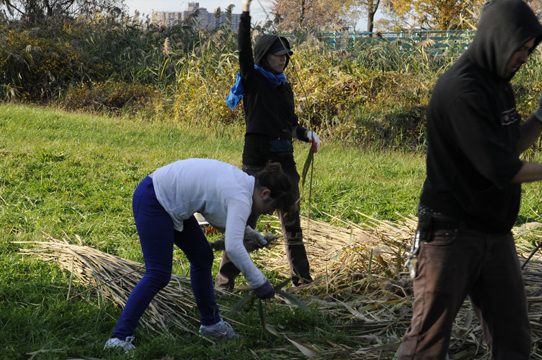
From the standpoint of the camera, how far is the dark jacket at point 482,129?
1.87m

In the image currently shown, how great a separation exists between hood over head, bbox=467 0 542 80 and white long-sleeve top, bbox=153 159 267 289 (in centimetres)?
132

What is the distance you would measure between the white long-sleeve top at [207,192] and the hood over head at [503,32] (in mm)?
1319

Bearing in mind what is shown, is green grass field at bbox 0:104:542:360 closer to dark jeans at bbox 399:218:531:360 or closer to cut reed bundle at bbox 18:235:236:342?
cut reed bundle at bbox 18:235:236:342

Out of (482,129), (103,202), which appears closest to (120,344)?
(482,129)

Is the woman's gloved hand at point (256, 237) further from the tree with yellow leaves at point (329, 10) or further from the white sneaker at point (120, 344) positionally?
the tree with yellow leaves at point (329, 10)

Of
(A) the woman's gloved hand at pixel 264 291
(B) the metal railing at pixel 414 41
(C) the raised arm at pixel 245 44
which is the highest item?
(B) the metal railing at pixel 414 41

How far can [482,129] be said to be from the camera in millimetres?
1871

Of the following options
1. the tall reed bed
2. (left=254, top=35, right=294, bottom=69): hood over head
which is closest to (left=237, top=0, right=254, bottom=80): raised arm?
(left=254, top=35, right=294, bottom=69): hood over head

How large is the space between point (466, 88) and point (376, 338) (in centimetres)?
173

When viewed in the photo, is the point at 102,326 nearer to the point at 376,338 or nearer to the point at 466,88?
the point at 376,338

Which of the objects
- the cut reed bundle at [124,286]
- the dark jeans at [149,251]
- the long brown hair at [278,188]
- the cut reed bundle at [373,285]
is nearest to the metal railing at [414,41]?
the cut reed bundle at [373,285]

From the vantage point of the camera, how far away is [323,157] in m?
9.00

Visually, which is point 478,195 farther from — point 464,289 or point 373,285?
point 373,285

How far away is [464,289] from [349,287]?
1.79 m
